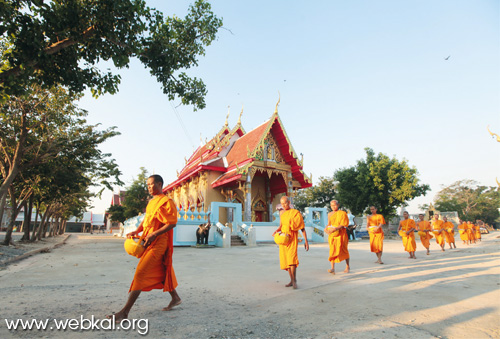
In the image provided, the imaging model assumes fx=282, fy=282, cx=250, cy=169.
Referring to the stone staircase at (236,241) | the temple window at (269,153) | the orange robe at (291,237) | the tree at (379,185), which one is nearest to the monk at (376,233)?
the orange robe at (291,237)

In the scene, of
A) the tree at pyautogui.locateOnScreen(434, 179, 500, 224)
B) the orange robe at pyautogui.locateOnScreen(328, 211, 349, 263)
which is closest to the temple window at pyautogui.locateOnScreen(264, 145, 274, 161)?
the orange robe at pyautogui.locateOnScreen(328, 211, 349, 263)

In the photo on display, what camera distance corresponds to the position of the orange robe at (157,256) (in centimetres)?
297

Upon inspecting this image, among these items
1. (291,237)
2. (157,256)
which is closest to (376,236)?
(291,237)

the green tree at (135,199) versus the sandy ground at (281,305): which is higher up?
the green tree at (135,199)

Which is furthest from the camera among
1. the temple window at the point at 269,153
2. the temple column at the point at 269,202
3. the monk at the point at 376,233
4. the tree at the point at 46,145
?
the temple column at the point at 269,202

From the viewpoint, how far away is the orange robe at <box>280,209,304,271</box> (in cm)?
449

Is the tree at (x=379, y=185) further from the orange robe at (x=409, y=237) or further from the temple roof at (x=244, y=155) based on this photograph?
the orange robe at (x=409, y=237)

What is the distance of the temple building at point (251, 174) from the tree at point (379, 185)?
10.8m

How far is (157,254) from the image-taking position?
10.1 feet

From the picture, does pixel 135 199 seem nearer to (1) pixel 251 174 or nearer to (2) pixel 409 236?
(1) pixel 251 174

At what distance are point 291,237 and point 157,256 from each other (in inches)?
90.2

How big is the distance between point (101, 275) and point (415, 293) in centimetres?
544

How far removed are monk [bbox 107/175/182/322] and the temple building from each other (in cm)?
1278

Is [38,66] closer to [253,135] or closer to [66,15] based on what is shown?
[66,15]
